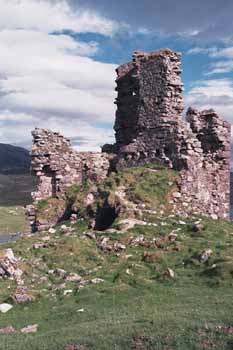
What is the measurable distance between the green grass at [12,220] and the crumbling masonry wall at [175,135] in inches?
1662

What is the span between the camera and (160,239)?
58.0 ft

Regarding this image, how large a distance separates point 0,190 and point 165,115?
125 metres

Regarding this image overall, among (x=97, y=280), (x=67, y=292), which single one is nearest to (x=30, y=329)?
(x=67, y=292)

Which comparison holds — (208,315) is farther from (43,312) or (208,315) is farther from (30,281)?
(30,281)

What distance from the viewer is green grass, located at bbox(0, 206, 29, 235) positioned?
240 feet

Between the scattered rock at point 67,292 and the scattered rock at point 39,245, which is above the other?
the scattered rock at point 39,245

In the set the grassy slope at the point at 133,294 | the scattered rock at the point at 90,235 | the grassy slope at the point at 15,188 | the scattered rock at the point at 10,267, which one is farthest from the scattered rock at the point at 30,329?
the grassy slope at the point at 15,188

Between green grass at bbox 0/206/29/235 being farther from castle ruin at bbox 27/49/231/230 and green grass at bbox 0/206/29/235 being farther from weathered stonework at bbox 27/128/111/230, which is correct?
castle ruin at bbox 27/49/231/230

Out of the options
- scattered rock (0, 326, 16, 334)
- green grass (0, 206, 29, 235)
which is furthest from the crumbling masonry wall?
green grass (0, 206, 29, 235)

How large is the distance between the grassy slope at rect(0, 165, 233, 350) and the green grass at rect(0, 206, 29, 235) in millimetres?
48165

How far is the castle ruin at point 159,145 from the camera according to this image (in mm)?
23422

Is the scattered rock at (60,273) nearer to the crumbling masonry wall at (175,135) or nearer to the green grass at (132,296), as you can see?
the green grass at (132,296)

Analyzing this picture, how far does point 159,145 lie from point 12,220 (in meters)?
63.8

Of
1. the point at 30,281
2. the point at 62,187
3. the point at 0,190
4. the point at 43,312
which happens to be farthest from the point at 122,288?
the point at 0,190
